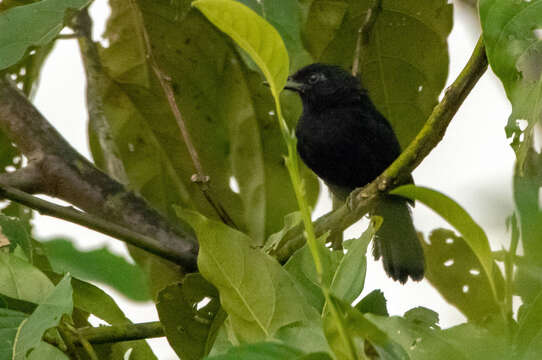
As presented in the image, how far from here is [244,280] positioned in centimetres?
160

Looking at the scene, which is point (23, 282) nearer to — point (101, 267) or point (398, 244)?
point (101, 267)

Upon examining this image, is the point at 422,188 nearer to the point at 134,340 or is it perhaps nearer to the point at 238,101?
the point at 134,340

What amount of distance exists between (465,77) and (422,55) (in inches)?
55.5

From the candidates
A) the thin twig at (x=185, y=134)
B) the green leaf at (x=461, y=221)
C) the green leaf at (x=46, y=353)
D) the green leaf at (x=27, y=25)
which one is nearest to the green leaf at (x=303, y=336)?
the green leaf at (x=461, y=221)

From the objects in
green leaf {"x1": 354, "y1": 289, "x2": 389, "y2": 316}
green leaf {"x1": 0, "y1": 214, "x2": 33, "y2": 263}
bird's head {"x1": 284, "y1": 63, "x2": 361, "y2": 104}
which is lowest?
green leaf {"x1": 354, "y1": 289, "x2": 389, "y2": 316}

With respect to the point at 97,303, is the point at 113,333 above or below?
below

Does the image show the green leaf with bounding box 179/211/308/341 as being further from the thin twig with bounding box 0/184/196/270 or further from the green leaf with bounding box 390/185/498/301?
the thin twig with bounding box 0/184/196/270

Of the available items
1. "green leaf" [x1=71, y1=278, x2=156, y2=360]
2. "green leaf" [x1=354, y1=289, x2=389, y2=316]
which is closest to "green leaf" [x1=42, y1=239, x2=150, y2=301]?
"green leaf" [x1=71, y1=278, x2=156, y2=360]

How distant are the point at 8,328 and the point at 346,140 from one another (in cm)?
316

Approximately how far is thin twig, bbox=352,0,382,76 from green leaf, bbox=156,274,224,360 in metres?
1.35

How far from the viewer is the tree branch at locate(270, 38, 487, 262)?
73.0 inches

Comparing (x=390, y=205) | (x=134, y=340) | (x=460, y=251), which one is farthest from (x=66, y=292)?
(x=390, y=205)

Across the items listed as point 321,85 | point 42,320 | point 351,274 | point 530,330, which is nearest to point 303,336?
point 351,274

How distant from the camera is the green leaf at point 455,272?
2.42 m
